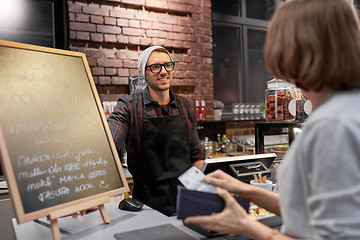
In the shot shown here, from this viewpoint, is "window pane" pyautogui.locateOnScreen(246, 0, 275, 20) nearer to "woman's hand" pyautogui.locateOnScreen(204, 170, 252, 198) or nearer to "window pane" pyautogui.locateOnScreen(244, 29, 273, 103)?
"window pane" pyautogui.locateOnScreen(244, 29, 273, 103)

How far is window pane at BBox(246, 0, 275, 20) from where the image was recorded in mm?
5703

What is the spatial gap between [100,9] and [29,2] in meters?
0.79

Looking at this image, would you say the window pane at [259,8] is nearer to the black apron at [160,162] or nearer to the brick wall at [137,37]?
the brick wall at [137,37]

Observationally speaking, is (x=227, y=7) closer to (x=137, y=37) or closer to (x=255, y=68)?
(x=255, y=68)

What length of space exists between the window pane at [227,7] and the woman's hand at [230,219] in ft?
15.3

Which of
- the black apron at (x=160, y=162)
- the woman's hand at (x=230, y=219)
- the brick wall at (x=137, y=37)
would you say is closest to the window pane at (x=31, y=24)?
the brick wall at (x=137, y=37)

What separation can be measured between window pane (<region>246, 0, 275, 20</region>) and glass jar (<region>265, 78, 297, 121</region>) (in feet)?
13.2

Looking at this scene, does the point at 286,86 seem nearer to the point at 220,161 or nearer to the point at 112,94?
the point at 220,161

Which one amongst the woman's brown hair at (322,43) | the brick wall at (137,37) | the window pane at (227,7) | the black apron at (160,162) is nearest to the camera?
the woman's brown hair at (322,43)

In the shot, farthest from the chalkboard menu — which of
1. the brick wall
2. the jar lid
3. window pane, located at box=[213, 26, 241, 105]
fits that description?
window pane, located at box=[213, 26, 241, 105]

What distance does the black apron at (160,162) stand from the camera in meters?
2.17

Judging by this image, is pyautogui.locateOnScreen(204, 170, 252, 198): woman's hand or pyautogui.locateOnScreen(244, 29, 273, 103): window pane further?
pyautogui.locateOnScreen(244, 29, 273, 103): window pane

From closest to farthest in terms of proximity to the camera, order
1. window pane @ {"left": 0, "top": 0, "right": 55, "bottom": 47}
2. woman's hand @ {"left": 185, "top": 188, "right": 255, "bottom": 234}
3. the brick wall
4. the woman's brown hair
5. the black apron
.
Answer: the woman's brown hair, woman's hand @ {"left": 185, "top": 188, "right": 255, "bottom": 234}, the black apron, window pane @ {"left": 0, "top": 0, "right": 55, "bottom": 47}, the brick wall

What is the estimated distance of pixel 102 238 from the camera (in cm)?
124
